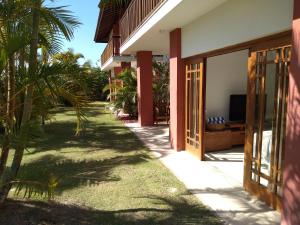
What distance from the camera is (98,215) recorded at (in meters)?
4.42

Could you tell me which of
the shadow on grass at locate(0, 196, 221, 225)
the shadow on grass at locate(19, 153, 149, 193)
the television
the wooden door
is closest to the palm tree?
the shadow on grass at locate(0, 196, 221, 225)

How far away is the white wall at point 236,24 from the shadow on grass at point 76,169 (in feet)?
10.4

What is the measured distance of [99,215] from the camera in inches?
174

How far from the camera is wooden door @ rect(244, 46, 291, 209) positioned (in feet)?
14.1

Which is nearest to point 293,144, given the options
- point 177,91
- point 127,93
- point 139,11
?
point 177,91

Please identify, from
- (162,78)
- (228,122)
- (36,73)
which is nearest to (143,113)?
(162,78)

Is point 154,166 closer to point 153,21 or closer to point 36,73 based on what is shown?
point 153,21

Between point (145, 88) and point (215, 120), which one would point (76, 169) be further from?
point (145, 88)

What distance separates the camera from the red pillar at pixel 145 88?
41.4 feet

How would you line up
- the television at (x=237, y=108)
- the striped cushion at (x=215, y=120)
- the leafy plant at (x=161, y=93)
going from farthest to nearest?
the leafy plant at (x=161, y=93) → the television at (x=237, y=108) → the striped cushion at (x=215, y=120)

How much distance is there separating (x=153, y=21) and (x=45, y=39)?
3409 millimetres

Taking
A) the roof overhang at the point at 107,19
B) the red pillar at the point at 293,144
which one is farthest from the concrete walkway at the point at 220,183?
the roof overhang at the point at 107,19

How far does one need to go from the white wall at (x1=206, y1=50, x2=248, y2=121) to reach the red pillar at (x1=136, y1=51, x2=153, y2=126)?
4.20 m

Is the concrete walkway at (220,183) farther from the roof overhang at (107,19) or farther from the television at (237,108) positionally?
the roof overhang at (107,19)
